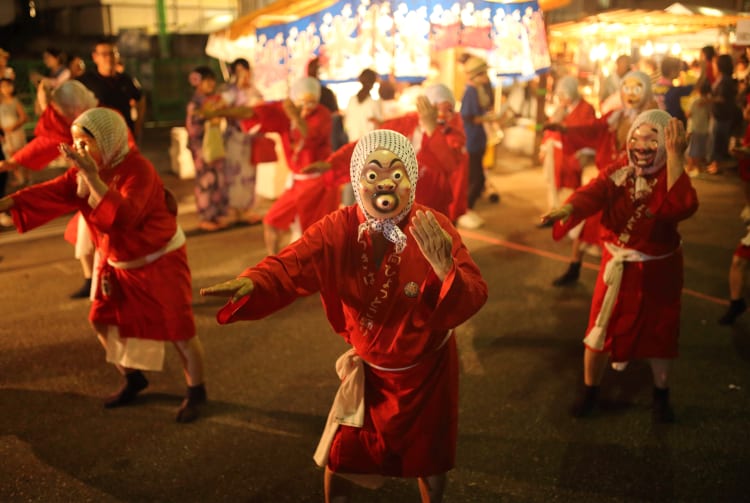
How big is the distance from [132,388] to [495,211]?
244 inches

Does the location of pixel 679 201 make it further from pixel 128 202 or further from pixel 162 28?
pixel 162 28

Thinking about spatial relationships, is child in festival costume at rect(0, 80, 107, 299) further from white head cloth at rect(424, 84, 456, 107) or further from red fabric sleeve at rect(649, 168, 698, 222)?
red fabric sleeve at rect(649, 168, 698, 222)

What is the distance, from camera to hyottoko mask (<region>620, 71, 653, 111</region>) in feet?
18.4

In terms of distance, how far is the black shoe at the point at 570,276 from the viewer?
246 inches

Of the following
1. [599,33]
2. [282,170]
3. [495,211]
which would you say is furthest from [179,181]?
[599,33]

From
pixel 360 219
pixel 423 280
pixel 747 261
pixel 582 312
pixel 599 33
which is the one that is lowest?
pixel 582 312

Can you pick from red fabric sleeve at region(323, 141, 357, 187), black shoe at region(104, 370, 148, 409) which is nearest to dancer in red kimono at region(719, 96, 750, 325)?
red fabric sleeve at region(323, 141, 357, 187)

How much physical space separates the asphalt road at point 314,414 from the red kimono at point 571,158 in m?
1.64

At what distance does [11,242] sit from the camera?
24.4 feet

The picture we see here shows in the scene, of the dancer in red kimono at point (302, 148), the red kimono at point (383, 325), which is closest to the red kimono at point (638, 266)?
the red kimono at point (383, 325)

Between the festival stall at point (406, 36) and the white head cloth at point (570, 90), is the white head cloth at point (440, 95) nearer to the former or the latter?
the festival stall at point (406, 36)

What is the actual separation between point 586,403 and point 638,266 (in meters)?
0.92

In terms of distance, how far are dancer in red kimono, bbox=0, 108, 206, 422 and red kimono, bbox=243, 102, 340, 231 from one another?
2.06 m

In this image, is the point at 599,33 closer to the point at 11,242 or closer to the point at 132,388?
the point at 11,242
